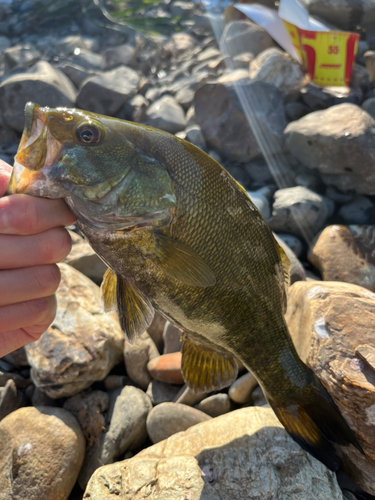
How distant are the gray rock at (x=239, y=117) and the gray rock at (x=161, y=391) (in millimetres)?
2963

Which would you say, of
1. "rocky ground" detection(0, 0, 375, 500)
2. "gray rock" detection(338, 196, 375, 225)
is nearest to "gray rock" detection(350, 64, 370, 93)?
"rocky ground" detection(0, 0, 375, 500)

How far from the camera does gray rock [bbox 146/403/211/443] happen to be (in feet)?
9.29

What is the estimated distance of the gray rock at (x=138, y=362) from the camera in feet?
10.7

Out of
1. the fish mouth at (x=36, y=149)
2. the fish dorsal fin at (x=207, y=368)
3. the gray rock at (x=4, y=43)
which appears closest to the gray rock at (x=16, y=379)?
the fish dorsal fin at (x=207, y=368)

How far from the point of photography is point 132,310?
5.79ft

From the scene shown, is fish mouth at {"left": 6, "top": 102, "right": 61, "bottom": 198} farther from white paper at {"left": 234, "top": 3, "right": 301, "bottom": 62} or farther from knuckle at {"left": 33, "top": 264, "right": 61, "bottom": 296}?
white paper at {"left": 234, "top": 3, "right": 301, "bottom": 62}

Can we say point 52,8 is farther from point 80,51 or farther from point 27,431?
point 27,431

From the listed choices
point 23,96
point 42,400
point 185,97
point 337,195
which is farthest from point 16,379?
point 185,97

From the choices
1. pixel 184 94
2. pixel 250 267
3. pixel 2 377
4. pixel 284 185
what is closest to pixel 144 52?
pixel 184 94

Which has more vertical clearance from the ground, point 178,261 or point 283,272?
point 178,261

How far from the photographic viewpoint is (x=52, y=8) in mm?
9664

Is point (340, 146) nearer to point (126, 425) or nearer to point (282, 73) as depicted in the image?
point (282, 73)

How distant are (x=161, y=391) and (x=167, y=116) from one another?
13.3ft

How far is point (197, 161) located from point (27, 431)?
224 cm
